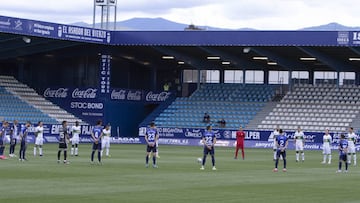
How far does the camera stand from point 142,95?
81.7 m

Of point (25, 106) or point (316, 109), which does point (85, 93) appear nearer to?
point (25, 106)

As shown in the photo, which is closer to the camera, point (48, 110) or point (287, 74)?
point (48, 110)

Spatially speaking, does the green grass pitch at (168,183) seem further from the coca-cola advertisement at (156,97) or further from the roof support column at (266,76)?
the roof support column at (266,76)

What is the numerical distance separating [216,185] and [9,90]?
50.0 meters

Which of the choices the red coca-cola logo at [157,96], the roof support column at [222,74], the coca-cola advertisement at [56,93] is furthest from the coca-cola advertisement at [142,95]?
the roof support column at [222,74]

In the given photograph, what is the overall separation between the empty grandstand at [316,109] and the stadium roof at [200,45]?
2164mm

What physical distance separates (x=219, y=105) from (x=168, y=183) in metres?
49.5

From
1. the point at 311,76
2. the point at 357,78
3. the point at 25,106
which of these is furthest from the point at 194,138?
the point at 357,78

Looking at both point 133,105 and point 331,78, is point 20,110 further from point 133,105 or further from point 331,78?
point 331,78

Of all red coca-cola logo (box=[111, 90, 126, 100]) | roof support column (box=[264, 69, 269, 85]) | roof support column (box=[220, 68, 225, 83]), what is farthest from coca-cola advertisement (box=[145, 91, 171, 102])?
roof support column (box=[264, 69, 269, 85])

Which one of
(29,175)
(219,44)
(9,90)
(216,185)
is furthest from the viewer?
(9,90)

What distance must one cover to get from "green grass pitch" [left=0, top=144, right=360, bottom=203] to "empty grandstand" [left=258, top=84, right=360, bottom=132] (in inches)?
1198

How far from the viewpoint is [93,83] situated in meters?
78.6

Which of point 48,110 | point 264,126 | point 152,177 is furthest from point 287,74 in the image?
point 152,177
